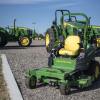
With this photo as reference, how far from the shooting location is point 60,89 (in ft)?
27.9

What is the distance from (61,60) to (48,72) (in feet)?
2.32

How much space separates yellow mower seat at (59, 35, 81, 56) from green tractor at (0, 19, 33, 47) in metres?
18.1

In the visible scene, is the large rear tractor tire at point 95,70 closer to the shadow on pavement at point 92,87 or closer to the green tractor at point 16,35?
the shadow on pavement at point 92,87

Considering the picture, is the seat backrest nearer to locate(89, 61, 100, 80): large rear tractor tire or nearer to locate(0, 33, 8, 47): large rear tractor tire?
locate(89, 61, 100, 80): large rear tractor tire

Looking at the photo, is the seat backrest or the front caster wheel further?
the seat backrest

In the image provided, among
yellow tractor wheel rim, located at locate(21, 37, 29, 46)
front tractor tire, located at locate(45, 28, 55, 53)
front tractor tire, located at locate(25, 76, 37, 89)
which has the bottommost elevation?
yellow tractor wheel rim, located at locate(21, 37, 29, 46)

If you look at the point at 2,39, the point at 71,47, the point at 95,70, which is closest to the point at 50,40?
the point at 71,47

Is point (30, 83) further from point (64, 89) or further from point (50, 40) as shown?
point (50, 40)

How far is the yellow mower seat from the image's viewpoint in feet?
32.1

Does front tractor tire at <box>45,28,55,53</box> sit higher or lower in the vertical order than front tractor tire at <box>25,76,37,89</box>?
higher

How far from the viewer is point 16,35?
30406mm

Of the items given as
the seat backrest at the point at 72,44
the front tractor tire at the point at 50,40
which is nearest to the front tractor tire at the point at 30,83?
the seat backrest at the point at 72,44

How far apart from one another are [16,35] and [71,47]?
68.0 feet

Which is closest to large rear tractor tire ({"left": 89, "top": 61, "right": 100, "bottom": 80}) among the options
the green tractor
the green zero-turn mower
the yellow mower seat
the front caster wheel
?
the green zero-turn mower
